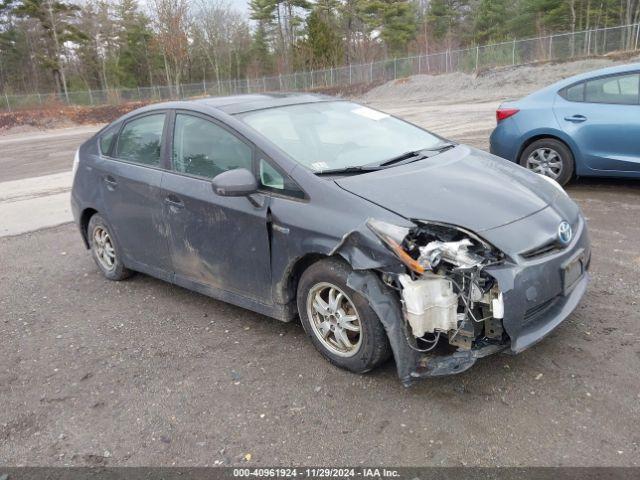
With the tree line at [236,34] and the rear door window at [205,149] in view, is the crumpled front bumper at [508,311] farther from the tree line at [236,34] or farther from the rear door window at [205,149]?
the tree line at [236,34]

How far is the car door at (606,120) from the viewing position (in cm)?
629

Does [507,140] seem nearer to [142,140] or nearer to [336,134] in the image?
[336,134]

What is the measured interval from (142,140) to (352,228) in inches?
98.3

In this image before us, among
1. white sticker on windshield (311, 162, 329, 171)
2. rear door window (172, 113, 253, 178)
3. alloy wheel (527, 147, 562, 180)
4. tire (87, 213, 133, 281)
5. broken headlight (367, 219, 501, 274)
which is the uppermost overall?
rear door window (172, 113, 253, 178)

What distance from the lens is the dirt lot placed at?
9.09 ft

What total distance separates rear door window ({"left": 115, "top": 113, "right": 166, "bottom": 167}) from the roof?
1.37 ft

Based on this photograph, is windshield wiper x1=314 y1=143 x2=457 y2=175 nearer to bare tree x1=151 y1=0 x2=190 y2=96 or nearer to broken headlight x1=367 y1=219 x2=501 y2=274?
broken headlight x1=367 y1=219 x2=501 y2=274

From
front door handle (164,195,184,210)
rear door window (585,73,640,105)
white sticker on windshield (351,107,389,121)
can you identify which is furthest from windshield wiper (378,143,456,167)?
rear door window (585,73,640,105)

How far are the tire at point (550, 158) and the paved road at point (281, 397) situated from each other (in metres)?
2.52

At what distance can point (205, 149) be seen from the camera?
4.12 metres

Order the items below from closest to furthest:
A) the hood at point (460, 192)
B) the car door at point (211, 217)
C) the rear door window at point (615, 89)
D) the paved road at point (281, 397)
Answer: the paved road at point (281, 397) < the hood at point (460, 192) < the car door at point (211, 217) < the rear door window at point (615, 89)

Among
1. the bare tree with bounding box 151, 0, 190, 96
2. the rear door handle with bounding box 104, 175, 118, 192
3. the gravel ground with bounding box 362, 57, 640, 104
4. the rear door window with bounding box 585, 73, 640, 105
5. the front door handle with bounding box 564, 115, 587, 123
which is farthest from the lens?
the bare tree with bounding box 151, 0, 190, 96

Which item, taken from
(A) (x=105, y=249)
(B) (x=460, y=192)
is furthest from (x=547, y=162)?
(A) (x=105, y=249)

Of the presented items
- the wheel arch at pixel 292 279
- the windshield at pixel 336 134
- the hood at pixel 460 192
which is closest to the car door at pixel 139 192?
the windshield at pixel 336 134
